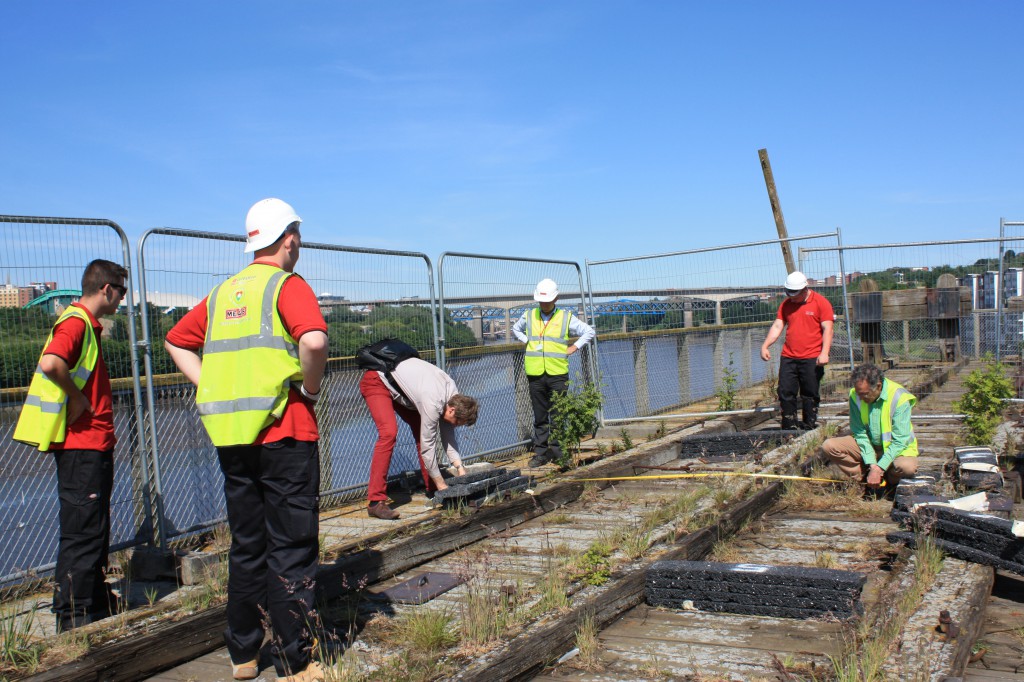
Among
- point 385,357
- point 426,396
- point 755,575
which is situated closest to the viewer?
point 755,575

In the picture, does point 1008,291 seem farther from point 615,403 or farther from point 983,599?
point 983,599

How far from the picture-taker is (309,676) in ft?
13.1

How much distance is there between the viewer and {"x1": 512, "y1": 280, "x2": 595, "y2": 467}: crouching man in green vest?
33.7 ft

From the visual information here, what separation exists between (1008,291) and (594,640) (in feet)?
31.6

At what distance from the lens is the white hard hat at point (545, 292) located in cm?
1025

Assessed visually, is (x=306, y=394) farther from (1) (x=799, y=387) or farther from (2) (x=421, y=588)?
(1) (x=799, y=387)

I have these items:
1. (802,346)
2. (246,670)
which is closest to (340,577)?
(246,670)

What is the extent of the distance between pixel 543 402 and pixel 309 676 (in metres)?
6.62

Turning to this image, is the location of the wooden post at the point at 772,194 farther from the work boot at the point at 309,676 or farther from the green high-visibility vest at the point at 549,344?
the work boot at the point at 309,676

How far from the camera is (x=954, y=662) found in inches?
153

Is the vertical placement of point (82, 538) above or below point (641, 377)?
below

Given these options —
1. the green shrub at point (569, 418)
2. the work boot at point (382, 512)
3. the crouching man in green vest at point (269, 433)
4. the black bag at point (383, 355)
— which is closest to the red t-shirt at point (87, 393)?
the crouching man in green vest at point (269, 433)

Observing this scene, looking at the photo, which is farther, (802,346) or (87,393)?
(802,346)

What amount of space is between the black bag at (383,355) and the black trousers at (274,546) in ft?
11.8
